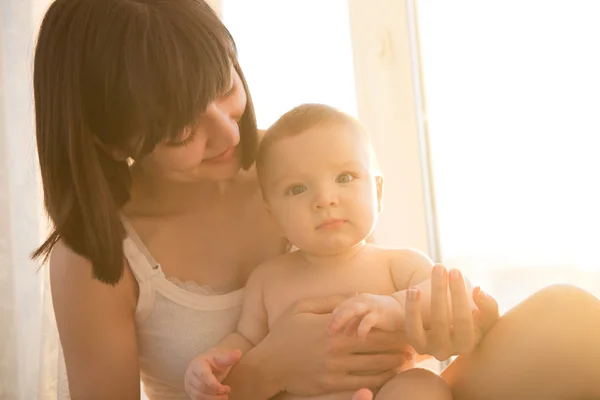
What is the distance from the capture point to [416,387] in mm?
910

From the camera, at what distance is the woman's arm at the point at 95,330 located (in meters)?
1.16

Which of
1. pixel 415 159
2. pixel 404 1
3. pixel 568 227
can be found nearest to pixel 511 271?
pixel 568 227

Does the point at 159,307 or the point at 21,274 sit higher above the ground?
the point at 159,307

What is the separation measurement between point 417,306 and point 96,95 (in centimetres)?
56

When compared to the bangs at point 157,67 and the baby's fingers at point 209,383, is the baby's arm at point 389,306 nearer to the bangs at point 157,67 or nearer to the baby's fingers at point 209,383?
the baby's fingers at point 209,383

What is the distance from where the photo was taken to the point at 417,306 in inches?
34.5

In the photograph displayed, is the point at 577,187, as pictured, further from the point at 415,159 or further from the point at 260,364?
the point at 260,364

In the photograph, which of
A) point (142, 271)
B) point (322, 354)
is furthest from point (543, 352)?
point (142, 271)

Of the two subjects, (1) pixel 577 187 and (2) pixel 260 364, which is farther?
(1) pixel 577 187

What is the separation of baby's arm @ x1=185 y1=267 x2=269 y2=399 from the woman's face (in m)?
0.19

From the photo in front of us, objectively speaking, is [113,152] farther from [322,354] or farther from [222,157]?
[322,354]

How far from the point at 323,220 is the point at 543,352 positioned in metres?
0.36

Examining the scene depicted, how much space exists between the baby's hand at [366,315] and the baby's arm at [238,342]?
0.61 ft

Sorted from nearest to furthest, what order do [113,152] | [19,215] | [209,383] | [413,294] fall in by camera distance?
[413,294]
[209,383]
[113,152]
[19,215]
